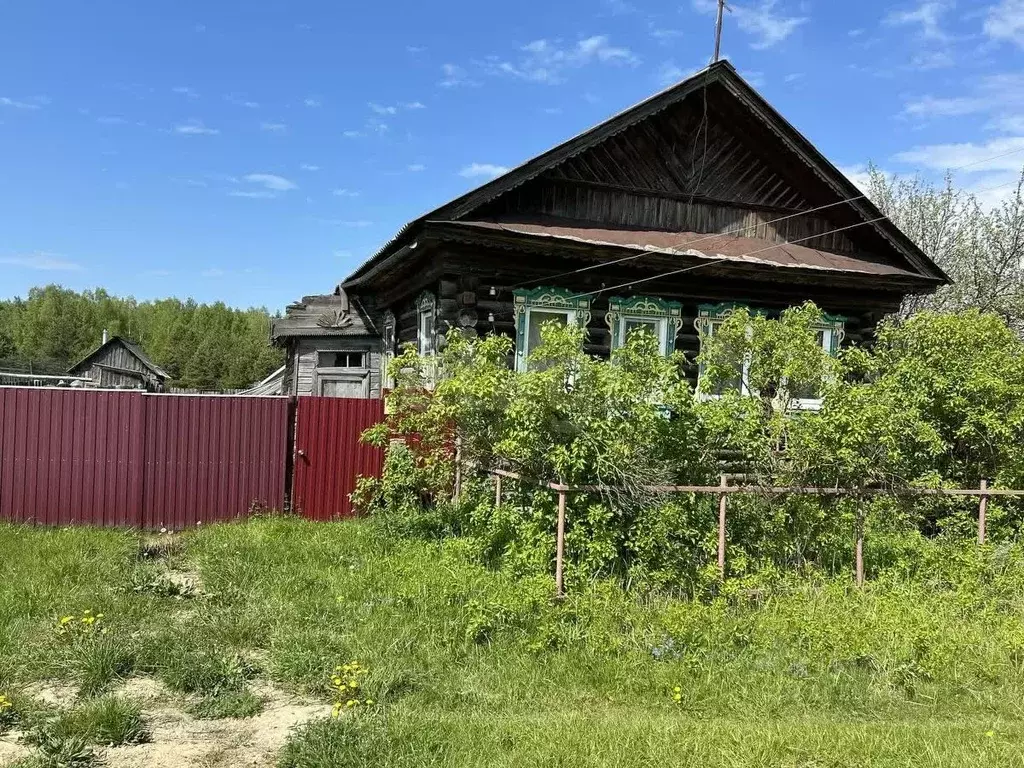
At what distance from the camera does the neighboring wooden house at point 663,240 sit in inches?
426

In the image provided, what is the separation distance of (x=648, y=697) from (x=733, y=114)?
10.5 meters

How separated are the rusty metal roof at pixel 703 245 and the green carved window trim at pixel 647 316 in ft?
3.16

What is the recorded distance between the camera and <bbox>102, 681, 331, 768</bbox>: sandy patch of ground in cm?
405

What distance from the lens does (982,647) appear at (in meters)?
5.74

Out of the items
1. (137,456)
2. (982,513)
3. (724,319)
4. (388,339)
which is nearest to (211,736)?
(137,456)

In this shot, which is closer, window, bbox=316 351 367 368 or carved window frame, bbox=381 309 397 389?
carved window frame, bbox=381 309 397 389

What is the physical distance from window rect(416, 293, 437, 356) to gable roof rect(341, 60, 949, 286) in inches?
37.0

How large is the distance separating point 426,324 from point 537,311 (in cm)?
213

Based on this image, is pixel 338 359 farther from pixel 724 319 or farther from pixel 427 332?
pixel 724 319

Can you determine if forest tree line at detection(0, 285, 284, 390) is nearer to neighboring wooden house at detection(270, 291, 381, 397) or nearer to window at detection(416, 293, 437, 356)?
neighboring wooden house at detection(270, 291, 381, 397)

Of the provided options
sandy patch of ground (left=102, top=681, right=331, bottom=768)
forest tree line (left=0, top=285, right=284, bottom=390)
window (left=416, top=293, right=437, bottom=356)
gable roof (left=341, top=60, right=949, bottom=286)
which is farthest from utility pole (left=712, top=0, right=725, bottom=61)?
forest tree line (left=0, top=285, right=284, bottom=390)

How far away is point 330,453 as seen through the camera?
10.5 meters

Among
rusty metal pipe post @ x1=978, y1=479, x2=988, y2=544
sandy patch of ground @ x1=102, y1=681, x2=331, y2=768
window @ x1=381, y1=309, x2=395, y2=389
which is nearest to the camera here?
sandy patch of ground @ x1=102, y1=681, x2=331, y2=768

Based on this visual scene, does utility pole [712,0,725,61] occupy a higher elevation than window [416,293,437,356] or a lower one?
higher
